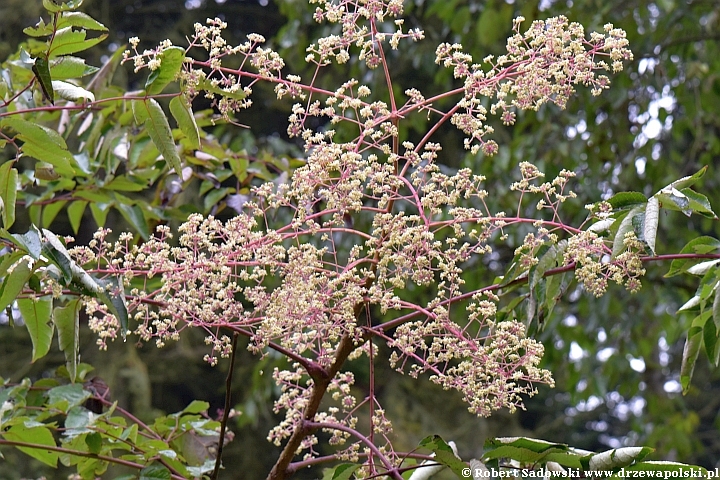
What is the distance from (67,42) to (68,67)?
0.16ft

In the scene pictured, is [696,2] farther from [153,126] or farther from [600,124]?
[153,126]

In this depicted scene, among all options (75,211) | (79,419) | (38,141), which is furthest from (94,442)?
(75,211)

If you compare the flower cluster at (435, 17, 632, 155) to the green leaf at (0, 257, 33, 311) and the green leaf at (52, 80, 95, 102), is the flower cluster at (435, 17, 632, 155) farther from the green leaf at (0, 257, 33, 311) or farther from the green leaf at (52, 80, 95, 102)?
the green leaf at (0, 257, 33, 311)

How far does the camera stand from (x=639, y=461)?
102 centimetres

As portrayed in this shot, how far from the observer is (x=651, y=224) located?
1003 mm

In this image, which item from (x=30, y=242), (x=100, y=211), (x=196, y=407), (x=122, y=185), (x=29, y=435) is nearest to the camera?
(x=30, y=242)

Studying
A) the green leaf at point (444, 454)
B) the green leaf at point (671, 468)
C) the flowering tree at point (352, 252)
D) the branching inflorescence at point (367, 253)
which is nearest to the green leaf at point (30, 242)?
the flowering tree at point (352, 252)

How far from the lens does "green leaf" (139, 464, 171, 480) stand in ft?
4.08

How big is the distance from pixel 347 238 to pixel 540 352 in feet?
9.57

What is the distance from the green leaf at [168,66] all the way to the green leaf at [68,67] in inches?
5.7

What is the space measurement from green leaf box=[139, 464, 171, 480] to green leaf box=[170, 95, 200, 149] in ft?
1.64

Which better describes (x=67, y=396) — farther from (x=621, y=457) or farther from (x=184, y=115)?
(x=621, y=457)

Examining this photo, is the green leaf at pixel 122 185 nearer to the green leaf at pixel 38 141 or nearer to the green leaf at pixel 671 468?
the green leaf at pixel 38 141

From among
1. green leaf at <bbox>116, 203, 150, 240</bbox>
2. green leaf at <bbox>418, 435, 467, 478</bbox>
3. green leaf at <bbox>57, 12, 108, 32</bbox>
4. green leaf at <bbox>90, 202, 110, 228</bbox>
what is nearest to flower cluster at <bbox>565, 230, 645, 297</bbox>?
green leaf at <bbox>418, 435, 467, 478</bbox>
